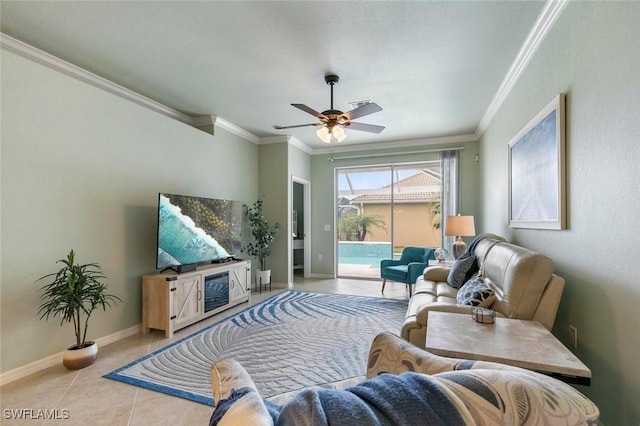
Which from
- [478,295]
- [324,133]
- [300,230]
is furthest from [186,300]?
[300,230]

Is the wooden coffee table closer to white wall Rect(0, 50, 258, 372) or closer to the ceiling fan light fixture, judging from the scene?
the ceiling fan light fixture

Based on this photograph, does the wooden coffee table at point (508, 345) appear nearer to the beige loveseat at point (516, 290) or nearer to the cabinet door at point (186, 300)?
the beige loveseat at point (516, 290)

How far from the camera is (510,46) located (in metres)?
2.61

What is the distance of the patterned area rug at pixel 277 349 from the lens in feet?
7.41

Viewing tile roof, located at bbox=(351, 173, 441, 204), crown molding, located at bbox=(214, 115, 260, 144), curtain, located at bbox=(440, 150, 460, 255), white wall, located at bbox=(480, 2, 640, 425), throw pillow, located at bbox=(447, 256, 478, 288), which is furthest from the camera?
tile roof, located at bbox=(351, 173, 441, 204)

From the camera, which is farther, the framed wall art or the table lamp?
the table lamp

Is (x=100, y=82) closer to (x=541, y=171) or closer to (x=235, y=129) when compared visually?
(x=235, y=129)

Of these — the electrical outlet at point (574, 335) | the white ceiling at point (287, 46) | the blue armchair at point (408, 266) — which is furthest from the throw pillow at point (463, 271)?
the white ceiling at point (287, 46)

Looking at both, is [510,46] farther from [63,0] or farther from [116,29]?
[63,0]

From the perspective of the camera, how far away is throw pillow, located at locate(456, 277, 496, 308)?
6.89 ft

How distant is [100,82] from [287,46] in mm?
2171

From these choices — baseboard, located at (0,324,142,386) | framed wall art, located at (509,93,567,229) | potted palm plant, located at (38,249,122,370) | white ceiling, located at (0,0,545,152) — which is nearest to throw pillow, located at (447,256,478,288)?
framed wall art, located at (509,93,567,229)

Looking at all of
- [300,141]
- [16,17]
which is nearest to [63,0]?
[16,17]

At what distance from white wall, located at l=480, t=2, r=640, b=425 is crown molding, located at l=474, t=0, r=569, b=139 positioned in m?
0.09
